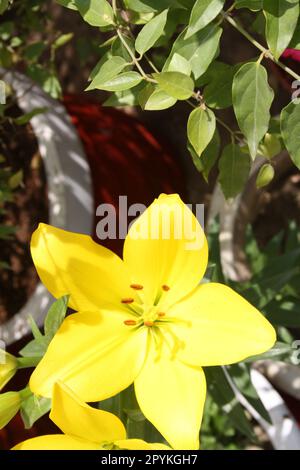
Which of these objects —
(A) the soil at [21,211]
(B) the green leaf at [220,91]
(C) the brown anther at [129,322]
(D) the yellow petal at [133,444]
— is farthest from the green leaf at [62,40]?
(D) the yellow petal at [133,444]

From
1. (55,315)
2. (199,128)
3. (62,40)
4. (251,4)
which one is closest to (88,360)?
(55,315)

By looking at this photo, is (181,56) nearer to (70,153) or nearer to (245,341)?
(245,341)

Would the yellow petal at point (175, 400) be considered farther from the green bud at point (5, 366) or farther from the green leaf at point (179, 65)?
the green leaf at point (179, 65)

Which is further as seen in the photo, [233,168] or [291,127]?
[233,168]

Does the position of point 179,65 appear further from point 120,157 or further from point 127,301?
point 120,157

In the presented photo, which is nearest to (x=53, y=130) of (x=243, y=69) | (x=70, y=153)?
(x=70, y=153)

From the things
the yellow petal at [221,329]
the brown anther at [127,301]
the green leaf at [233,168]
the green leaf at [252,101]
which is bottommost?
the yellow petal at [221,329]
